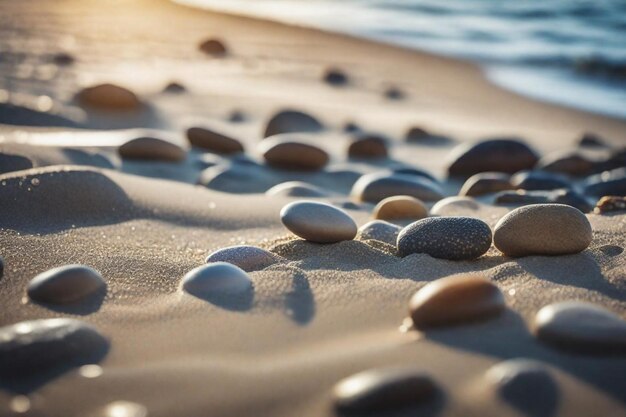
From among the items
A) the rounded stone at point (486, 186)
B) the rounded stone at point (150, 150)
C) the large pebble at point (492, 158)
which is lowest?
the rounded stone at point (486, 186)

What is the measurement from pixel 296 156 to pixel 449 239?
1.65 metres

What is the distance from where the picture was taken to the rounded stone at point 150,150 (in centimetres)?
303

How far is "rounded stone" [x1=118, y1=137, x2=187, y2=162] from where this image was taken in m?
3.03

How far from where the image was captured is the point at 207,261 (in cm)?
164

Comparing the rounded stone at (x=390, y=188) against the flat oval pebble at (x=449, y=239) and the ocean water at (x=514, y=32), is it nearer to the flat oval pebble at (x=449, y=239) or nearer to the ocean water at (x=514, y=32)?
the flat oval pebble at (x=449, y=239)

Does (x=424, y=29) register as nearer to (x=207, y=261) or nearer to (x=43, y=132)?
(x=43, y=132)

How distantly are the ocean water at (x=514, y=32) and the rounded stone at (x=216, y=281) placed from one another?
471 centimetres

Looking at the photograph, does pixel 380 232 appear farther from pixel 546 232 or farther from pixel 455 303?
pixel 455 303

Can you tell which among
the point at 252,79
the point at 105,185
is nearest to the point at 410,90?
the point at 252,79

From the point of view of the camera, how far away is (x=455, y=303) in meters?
1.21

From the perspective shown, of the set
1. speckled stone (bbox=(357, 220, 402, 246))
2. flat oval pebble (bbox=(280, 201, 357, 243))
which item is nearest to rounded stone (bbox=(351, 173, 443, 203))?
speckled stone (bbox=(357, 220, 402, 246))

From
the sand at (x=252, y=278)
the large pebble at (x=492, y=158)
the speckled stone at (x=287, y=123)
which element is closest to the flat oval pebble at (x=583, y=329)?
the sand at (x=252, y=278)

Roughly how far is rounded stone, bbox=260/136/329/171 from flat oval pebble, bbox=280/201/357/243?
140cm

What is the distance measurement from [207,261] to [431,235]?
544 millimetres
